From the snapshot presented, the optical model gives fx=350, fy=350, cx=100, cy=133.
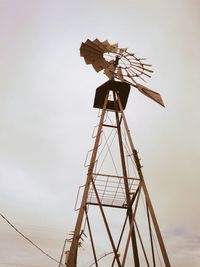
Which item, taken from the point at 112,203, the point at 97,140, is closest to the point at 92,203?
the point at 112,203

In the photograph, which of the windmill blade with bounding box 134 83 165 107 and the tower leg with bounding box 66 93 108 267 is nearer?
the tower leg with bounding box 66 93 108 267

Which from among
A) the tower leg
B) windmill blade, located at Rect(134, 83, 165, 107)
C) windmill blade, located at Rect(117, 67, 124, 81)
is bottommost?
the tower leg

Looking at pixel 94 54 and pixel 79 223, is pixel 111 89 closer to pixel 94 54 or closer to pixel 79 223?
pixel 94 54

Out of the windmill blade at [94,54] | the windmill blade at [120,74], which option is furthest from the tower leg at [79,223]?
the windmill blade at [94,54]

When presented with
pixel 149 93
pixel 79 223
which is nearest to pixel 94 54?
pixel 149 93

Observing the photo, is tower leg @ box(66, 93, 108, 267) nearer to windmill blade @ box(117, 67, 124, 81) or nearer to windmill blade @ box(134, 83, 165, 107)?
windmill blade @ box(117, 67, 124, 81)

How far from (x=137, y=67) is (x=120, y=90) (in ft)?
4.77

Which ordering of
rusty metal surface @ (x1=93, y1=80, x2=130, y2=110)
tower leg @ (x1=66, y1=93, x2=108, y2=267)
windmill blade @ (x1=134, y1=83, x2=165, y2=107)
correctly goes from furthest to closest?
windmill blade @ (x1=134, y1=83, x2=165, y2=107), rusty metal surface @ (x1=93, y1=80, x2=130, y2=110), tower leg @ (x1=66, y1=93, x2=108, y2=267)

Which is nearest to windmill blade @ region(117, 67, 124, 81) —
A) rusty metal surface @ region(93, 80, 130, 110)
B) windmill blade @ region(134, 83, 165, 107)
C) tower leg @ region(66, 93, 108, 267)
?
rusty metal surface @ region(93, 80, 130, 110)

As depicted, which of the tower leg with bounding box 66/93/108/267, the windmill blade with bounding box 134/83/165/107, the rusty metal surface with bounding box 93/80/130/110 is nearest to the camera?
the tower leg with bounding box 66/93/108/267

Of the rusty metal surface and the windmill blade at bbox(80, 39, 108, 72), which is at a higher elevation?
the windmill blade at bbox(80, 39, 108, 72)

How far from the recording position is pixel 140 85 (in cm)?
1443

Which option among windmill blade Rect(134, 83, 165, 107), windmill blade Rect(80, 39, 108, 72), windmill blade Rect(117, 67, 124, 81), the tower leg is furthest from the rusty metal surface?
the tower leg

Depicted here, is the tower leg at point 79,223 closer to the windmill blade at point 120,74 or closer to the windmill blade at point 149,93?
the windmill blade at point 120,74
